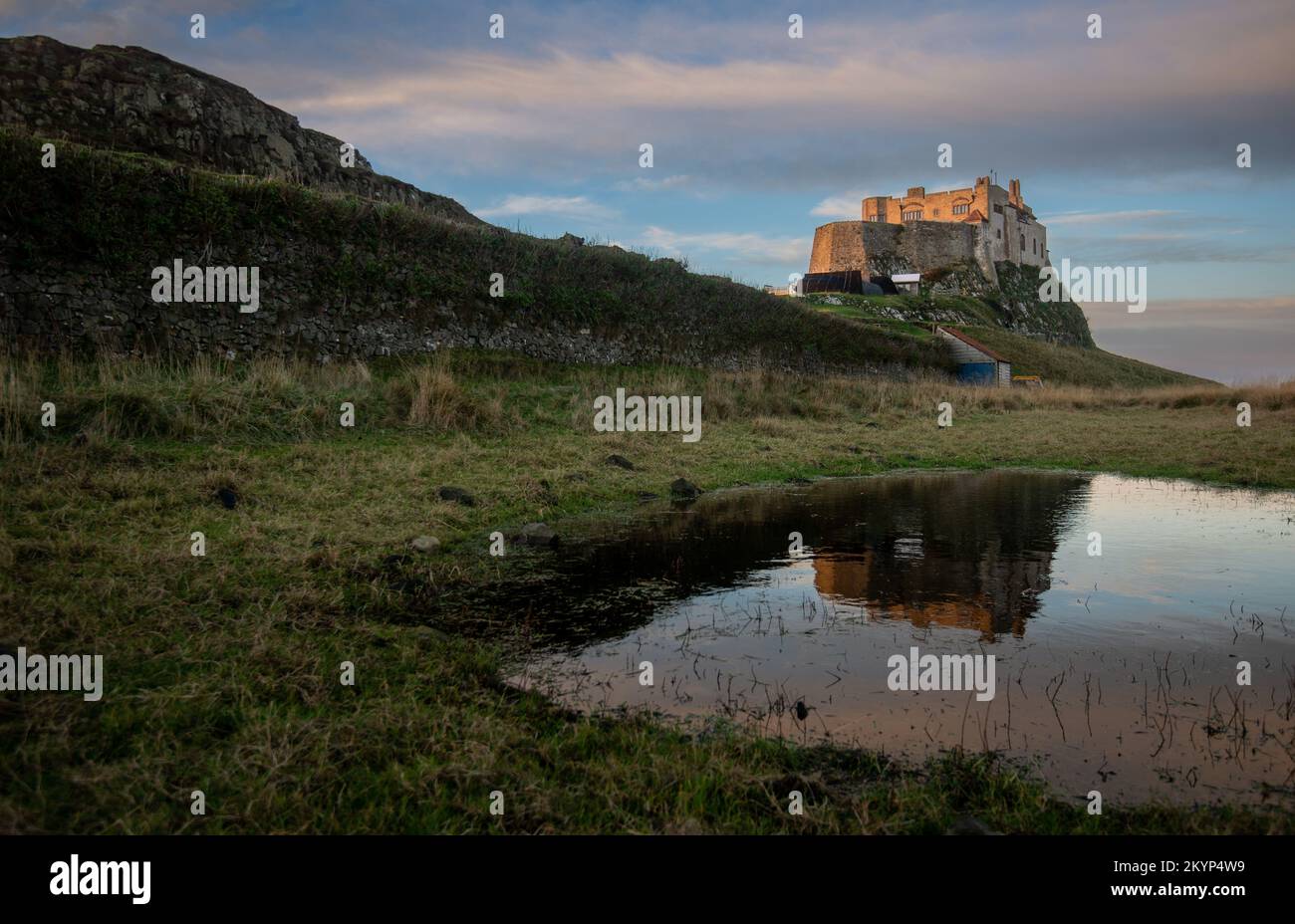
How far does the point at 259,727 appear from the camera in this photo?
155 inches

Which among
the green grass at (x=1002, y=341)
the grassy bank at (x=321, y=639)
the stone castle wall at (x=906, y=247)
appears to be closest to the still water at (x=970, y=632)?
the grassy bank at (x=321, y=639)

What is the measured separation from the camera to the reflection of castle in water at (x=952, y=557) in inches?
267

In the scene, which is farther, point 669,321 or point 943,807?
point 669,321

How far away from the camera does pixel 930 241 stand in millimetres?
78938

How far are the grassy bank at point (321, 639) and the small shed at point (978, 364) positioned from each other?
26999mm

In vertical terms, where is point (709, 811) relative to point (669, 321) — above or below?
below

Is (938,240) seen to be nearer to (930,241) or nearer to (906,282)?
(930,241)

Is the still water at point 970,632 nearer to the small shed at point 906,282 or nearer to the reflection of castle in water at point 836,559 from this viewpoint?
the reflection of castle in water at point 836,559

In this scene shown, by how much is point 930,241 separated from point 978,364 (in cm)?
4190

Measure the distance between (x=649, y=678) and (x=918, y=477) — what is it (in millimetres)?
11505

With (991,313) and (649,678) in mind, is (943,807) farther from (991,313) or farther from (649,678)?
(991,313)

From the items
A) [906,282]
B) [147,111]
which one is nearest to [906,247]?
[906,282]
